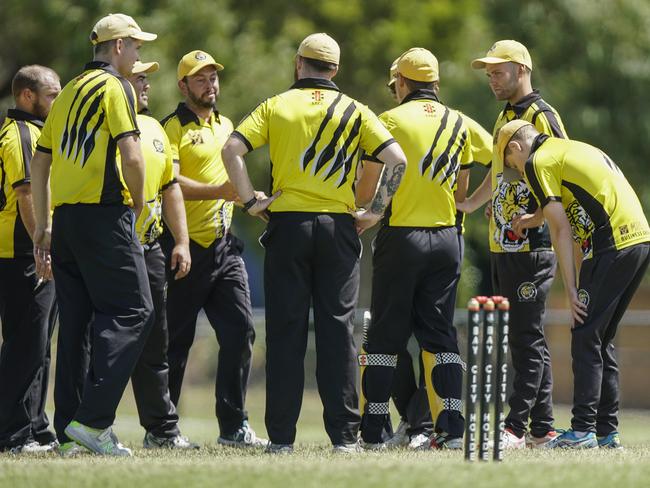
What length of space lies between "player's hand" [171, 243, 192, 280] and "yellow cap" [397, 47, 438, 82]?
2.00 meters

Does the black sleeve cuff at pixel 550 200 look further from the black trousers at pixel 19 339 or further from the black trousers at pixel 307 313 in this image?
the black trousers at pixel 19 339

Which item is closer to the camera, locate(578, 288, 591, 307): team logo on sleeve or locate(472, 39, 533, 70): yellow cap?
locate(578, 288, 591, 307): team logo on sleeve

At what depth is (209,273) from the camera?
34.4ft

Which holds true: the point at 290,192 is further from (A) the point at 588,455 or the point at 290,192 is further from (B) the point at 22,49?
(B) the point at 22,49

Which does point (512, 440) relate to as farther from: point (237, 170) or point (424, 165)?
point (237, 170)

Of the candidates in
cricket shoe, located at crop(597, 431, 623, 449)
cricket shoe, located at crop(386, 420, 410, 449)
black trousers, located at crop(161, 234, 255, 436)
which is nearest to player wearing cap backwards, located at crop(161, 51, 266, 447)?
black trousers, located at crop(161, 234, 255, 436)

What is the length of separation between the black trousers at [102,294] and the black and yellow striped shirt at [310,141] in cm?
99

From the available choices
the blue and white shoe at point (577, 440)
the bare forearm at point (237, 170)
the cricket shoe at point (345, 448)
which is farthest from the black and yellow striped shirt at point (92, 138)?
the blue and white shoe at point (577, 440)

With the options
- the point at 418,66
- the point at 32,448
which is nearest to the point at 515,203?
the point at 418,66

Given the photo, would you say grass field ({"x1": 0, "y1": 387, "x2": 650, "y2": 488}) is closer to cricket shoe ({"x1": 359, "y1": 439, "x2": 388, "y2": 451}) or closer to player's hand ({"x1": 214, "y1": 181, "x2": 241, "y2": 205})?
cricket shoe ({"x1": 359, "y1": 439, "x2": 388, "y2": 451})

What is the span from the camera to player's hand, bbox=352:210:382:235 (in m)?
9.08

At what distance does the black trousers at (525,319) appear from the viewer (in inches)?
388

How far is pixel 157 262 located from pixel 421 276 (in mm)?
1873

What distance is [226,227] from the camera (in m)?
10.7
